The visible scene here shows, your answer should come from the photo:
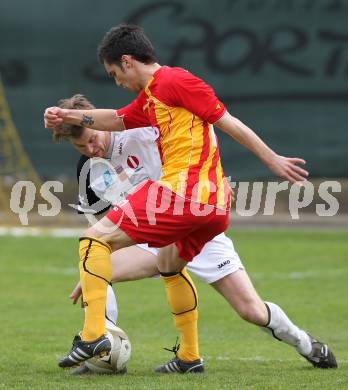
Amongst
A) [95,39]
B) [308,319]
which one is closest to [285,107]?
[95,39]

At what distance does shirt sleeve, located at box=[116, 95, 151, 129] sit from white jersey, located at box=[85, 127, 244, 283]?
330mm

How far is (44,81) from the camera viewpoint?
16188mm

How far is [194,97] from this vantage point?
5754 millimetres

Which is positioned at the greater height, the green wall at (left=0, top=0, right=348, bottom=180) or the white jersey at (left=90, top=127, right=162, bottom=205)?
the green wall at (left=0, top=0, right=348, bottom=180)

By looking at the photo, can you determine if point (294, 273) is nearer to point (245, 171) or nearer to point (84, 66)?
point (245, 171)

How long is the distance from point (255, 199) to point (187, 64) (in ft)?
7.70

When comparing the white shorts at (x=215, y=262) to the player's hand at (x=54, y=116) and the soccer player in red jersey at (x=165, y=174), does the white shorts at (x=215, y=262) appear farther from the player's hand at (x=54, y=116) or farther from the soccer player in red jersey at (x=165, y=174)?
the player's hand at (x=54, y=116)

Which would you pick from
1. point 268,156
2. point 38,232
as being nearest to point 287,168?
point 268,156

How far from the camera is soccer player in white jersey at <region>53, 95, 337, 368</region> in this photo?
639 cm

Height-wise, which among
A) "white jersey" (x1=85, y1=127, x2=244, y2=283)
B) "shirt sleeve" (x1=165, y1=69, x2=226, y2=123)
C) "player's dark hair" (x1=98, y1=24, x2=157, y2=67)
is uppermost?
"player's dark hair" (x1=98, y1=24, x2=157, y2=67)

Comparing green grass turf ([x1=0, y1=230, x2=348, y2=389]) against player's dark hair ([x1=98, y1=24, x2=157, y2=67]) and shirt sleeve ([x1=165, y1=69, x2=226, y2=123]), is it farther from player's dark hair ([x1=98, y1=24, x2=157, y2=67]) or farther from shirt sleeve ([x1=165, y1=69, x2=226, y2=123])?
player's dark hair ([x1=98, y1=24, x2=157, y2=67])

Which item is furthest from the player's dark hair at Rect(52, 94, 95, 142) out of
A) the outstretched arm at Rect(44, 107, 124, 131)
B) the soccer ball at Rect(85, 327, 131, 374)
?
the soccer ball at Rect(85, 327, 131, 374)

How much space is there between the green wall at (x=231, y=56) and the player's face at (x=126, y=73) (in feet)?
33.3

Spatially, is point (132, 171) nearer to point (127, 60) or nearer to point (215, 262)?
point (215, 262)
